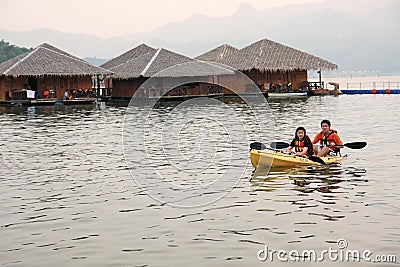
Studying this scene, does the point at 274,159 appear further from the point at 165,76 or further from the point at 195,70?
the point at 195,70

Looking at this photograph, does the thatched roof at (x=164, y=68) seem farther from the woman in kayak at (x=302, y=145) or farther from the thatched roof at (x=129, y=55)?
the woman in kayak at (x=302, y=145)

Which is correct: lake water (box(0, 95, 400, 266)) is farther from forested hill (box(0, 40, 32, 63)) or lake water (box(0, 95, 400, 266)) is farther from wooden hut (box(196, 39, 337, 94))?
forested hill (box(0, 40, 32, 63))

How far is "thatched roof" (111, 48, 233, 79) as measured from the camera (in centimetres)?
4481

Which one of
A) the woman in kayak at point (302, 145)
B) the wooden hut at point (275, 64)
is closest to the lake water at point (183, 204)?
the woman in kayak at point (302, 145)

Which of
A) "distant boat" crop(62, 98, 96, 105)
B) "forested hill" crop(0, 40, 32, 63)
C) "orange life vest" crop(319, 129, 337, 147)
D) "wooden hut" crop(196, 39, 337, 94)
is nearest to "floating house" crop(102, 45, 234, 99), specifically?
"wooden hut" crop(196, 39, 337, 94)

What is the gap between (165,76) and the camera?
45.5 metres

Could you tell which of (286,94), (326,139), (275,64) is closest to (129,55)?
(275,64)

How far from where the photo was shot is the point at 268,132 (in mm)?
21656

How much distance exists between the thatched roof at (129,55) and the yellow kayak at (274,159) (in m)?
40.8

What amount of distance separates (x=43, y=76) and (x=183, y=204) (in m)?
33.1

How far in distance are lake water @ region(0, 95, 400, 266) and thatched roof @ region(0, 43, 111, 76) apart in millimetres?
22557

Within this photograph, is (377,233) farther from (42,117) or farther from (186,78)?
(186,78)

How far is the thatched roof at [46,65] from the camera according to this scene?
40.7m

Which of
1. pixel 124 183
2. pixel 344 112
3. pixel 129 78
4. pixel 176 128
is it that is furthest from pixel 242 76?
pixel 124 183
